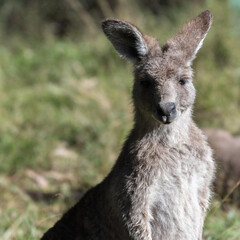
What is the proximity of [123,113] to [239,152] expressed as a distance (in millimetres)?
1884

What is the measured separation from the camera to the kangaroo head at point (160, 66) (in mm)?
4238

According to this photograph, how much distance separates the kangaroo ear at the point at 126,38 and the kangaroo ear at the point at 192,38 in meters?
0.21

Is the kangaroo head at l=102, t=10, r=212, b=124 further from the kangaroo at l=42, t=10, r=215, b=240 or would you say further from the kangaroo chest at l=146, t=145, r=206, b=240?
the kangaroo chest at l=146, t=145, r=206, b=240

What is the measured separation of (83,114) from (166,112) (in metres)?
4.23

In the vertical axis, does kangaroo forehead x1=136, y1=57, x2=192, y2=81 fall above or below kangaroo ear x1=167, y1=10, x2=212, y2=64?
below

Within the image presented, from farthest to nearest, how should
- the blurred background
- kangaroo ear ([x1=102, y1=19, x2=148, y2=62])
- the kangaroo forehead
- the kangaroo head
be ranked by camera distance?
the blurred background → kangaroo ear ([x1=102, y1=19, x2=148, y2=62]) → the kangaroo forehead → the kangaroo head

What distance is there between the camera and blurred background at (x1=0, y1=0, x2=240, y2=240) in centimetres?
632

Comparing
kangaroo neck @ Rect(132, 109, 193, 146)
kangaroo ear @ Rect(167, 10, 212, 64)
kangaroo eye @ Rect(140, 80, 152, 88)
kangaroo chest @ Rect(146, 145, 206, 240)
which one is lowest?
kangaroo chest @ Rect(146, 145, 206, 240)

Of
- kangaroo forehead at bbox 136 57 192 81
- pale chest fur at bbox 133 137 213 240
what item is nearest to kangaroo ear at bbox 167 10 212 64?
kangaroo forehead at bbox 136 57 192 81

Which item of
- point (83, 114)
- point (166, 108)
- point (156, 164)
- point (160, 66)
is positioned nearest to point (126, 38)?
point (160, 66)

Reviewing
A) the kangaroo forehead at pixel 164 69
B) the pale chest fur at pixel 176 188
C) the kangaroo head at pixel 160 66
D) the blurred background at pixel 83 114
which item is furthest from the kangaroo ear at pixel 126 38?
the blurred background at pixel 83 114

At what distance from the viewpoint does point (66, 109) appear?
8523 mm

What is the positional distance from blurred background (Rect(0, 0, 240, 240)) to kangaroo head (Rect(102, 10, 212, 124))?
870mm

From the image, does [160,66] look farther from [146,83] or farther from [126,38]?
[126,38]
